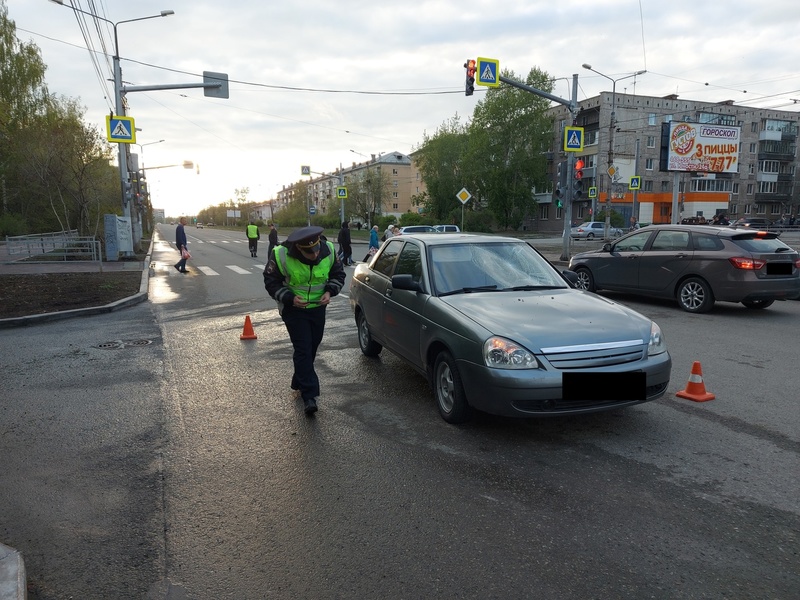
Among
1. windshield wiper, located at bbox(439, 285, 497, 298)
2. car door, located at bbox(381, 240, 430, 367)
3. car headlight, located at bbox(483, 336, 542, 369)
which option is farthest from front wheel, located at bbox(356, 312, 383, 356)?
car headlight, located at bbox(483, 336, 542, 369)

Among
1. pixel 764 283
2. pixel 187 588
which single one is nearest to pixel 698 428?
pixel 187 588

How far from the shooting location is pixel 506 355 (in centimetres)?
412

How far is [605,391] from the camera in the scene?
4102 mm

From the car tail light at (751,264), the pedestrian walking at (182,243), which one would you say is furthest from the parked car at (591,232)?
the car tail light at (751,264)

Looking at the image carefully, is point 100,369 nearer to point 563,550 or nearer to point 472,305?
point 472,305

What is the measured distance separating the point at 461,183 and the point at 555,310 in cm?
6312

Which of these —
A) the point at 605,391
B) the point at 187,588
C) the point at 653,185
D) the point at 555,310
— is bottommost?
the point at 187,588

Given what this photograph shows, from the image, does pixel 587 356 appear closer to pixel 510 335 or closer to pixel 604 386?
pixel 604 386

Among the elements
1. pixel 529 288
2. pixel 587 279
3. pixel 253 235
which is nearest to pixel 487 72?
pixel 587 279

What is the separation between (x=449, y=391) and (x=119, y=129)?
707 inches

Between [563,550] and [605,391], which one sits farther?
[605,391]

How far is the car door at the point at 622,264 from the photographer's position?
11.1 m

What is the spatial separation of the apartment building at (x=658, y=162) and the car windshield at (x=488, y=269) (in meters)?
52.5

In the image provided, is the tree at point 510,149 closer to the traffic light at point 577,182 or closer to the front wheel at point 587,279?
the traffic light at point 577,182
